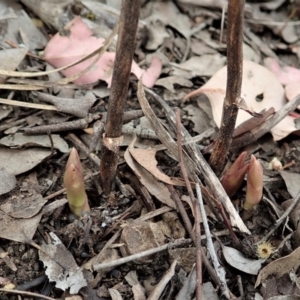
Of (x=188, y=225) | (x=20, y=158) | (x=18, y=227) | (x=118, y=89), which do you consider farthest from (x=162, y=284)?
(x=20, y=158)

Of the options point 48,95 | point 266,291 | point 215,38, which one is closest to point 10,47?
point 48,95

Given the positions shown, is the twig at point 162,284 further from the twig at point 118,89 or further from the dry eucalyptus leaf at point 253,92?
the dry eucalyptus leaf at point 253,92

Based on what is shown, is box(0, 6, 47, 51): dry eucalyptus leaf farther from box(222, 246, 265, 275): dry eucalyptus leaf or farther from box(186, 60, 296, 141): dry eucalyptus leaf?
box(222, 246, 265, 275): dry eucalyptus leaf

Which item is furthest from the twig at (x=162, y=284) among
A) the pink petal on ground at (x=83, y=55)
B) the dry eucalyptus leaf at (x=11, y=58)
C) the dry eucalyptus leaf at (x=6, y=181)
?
the dry eucalyptus leaf at (x=11, y=58)

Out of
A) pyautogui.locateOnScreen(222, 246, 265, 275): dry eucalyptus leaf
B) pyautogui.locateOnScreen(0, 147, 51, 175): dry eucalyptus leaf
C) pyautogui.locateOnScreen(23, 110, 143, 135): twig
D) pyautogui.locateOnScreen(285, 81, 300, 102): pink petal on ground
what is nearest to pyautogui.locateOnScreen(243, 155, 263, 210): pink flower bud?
pyautogui.locateOnScreen(222, 246, 265, 275): dry eucalyptus leaf

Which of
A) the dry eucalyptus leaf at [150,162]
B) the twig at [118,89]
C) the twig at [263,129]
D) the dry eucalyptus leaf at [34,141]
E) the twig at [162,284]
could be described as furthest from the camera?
the twig at [263,129]

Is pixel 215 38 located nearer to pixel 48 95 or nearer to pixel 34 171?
pixel 48 95
